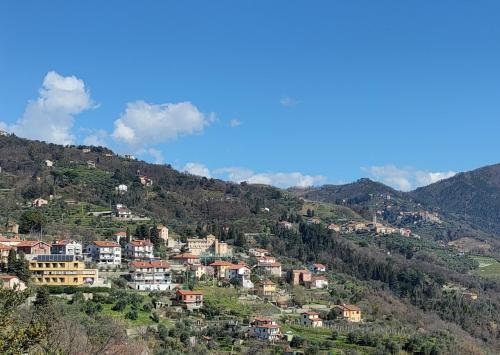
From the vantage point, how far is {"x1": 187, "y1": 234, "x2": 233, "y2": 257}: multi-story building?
76.0 m

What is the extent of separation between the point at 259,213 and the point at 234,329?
226ft

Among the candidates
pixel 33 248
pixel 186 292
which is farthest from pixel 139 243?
pixel 186 292

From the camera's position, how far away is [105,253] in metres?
61.0

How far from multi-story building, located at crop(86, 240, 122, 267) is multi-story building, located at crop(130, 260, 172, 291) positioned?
17.5ft

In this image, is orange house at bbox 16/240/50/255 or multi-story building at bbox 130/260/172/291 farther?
multi-story building at bbox 130/260/172/291

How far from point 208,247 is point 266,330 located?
32.9m

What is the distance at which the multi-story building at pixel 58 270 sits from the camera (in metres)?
49.9

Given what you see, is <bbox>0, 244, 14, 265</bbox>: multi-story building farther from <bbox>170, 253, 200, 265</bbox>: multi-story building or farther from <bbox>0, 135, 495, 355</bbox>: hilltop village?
<bbox>170, 253, 200, 265</bbox>: multi-story building

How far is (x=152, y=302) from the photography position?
4819 centimetres

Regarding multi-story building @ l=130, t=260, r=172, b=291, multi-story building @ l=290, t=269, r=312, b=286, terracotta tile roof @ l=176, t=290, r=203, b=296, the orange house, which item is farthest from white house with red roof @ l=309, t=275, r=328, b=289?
the orange house

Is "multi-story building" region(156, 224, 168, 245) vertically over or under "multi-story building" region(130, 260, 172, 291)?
over

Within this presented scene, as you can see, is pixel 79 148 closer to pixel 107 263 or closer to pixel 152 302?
pixel 107 263

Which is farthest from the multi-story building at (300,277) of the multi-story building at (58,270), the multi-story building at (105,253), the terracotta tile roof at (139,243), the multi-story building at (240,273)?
the multi-story building at (58,270)

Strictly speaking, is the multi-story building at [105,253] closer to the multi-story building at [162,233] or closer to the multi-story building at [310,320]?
the multi-story building at [162,233]
